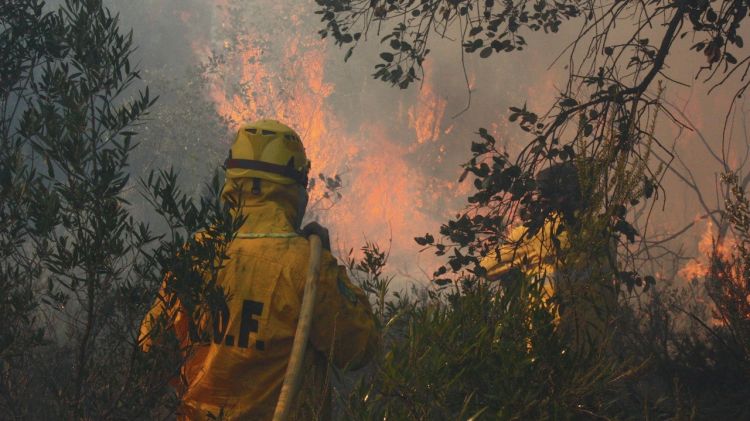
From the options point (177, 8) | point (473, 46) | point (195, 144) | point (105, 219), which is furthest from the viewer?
point (177, 8)

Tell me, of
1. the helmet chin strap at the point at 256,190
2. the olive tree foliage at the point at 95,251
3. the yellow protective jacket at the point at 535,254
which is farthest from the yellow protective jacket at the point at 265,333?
the yellow protective jacket at the point at 535,254

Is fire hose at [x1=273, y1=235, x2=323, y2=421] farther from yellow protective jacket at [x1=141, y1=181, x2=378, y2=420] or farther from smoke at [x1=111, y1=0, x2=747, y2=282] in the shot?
smoke at [x1=111, y1=0, x2=747, y2=282]

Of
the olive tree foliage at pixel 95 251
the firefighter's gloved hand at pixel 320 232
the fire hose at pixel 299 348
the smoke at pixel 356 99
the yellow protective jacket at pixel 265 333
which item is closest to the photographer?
the olive tree foliage at pixel 95 251

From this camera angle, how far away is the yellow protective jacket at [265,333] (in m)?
2.60

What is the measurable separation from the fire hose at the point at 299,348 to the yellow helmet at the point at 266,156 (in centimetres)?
53

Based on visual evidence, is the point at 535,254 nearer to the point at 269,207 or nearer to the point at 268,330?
the point at 269,207

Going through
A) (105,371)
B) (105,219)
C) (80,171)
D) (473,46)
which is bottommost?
(105,371)

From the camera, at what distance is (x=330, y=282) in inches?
103

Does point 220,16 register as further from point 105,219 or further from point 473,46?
point 105,219

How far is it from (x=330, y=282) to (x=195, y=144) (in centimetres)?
1829

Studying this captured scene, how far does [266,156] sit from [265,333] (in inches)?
31.0

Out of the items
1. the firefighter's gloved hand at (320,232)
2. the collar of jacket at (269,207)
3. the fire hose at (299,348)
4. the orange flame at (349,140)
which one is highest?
the orange flame at (349,140)

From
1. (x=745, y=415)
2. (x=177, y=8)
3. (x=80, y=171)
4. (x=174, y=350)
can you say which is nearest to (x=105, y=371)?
(x=174, y=350)

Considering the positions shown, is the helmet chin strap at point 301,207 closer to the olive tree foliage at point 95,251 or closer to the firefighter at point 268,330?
the firefighter at point 268,330
